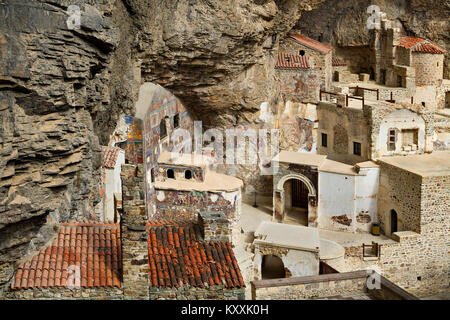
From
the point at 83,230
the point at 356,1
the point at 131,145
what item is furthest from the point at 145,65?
the point at 356,1

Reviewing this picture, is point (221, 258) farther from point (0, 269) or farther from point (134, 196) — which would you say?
point (0, 269)

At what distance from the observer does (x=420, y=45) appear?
3500 centimetres

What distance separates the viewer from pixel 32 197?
13625 millimetres

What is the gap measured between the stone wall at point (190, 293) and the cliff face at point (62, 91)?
270 centimetres

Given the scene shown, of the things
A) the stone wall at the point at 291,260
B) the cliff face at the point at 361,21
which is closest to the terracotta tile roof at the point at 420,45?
the cliff face at the point at 361,21

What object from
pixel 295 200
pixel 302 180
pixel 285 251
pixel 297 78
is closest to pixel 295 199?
pixel 295 200

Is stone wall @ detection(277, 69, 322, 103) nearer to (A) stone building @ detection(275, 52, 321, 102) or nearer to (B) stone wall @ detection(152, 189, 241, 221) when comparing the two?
(A) stone building @ detection(275, 52, 321, 102)

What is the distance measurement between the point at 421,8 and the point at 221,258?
83.6 feet

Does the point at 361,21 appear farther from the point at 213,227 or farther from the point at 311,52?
the point at 213,227

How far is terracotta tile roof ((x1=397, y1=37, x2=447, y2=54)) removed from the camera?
1371 inches

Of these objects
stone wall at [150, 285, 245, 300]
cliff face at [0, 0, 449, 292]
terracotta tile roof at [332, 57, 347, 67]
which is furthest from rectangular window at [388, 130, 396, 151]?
stone wall at [150, 285, 245, 300]

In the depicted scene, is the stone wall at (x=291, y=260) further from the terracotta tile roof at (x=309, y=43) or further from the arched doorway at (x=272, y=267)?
the terracotta tile roof at (x=309, y=43)

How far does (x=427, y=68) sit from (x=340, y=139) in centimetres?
792

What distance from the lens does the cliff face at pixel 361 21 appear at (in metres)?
35.5
